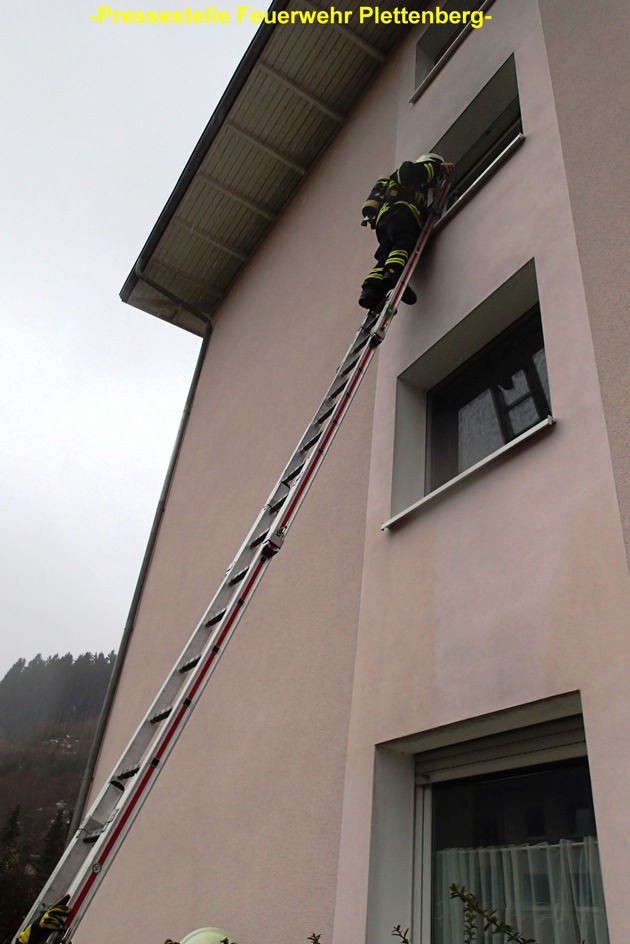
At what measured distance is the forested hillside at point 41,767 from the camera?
6.32 meters

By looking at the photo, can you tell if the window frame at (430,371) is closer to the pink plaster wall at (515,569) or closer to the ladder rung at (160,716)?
the pink plaster wall at (515,569)

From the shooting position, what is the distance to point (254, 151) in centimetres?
859

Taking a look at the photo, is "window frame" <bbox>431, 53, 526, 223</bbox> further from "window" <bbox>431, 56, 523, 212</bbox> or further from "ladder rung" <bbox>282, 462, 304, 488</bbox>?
"ladder rung" <bbox>282, 462, 304, 488</bbox>

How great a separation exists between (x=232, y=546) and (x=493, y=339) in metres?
2.83

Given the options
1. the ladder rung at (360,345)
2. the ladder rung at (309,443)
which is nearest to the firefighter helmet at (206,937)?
the ladder rung at (309,443)

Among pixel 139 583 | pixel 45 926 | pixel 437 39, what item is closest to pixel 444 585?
pixel 45 926

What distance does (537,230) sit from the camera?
3607 mm

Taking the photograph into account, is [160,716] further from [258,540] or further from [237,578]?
[258,540]

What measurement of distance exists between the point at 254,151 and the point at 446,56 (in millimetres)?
3399

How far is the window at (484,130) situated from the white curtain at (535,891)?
14.4 feet

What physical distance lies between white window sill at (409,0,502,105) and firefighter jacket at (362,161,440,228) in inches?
63.1

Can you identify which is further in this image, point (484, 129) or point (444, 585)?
point (484, 129)

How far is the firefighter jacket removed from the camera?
473 centimetres

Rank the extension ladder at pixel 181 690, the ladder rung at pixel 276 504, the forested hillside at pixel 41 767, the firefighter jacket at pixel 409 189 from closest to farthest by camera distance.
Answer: the extension ladder at pixel 181 690 < the ladder rung at pixel 276 504 < the firefighter jacket at pixel 409 189 < the forested hillside at pixel 41 767
